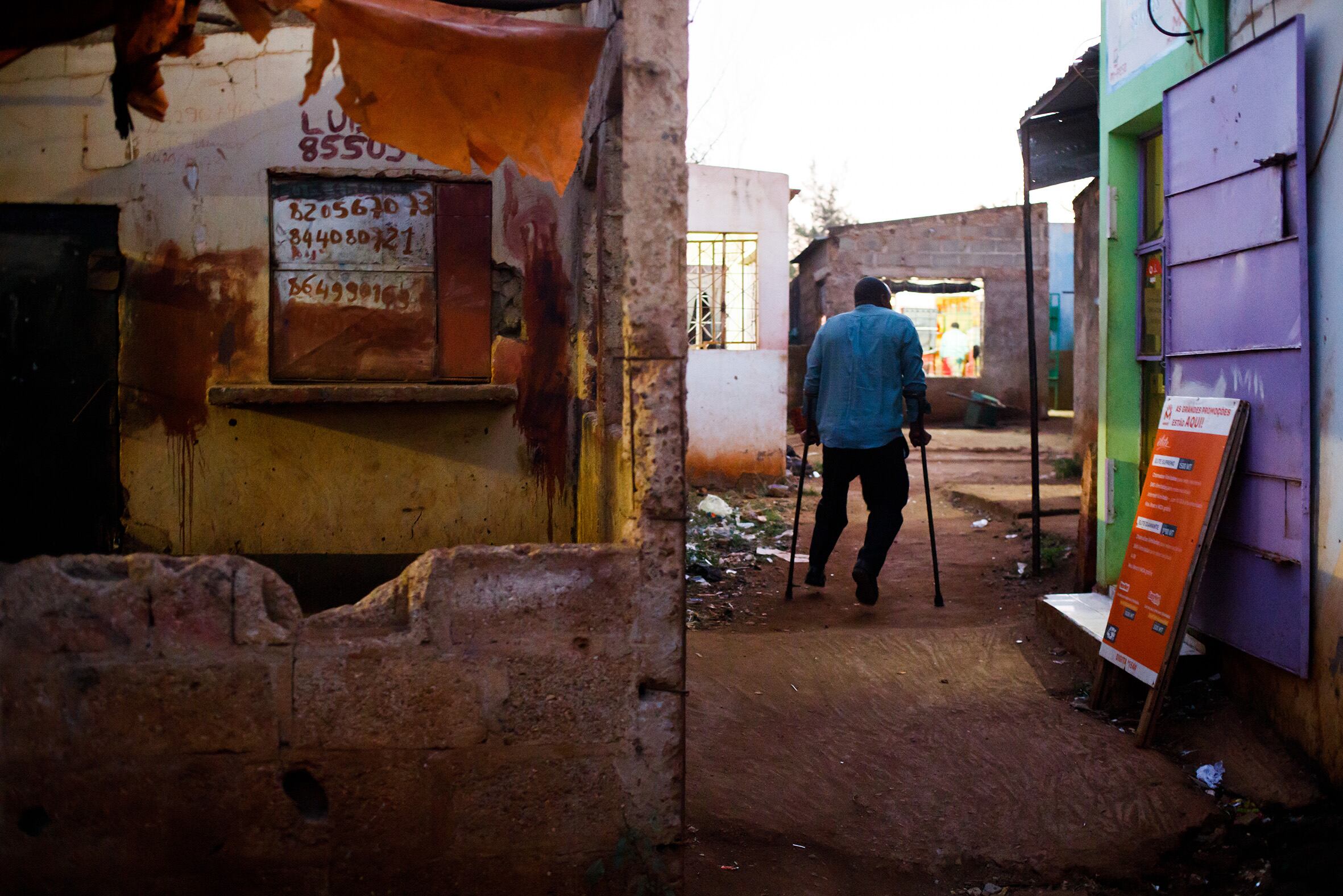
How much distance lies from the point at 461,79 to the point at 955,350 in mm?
19668

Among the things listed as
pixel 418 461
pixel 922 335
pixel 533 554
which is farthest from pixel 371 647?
pixel 922 335

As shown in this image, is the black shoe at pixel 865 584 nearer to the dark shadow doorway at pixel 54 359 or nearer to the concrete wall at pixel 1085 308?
the dark shadow doorway at pixel 54 359

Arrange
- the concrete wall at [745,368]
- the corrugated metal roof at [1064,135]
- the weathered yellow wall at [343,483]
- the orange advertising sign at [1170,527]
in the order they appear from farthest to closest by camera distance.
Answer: the concrete wall at [745,368] < the corrugated metal roof at [1064,135] < the weathered yellow wall at [343,483] < the orange advertising sign at [1170,527]

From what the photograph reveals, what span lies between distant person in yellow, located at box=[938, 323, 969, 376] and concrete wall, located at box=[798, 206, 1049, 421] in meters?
2.75

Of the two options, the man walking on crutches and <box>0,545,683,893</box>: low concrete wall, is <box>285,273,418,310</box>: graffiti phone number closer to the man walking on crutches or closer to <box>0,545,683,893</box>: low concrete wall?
the man walking on crutches

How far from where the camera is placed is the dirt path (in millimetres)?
3256

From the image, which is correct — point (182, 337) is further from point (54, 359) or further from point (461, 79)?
point (461, 79)

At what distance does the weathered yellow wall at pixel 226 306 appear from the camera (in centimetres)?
474

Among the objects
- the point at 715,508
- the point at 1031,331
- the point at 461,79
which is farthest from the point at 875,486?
the point at 461,79

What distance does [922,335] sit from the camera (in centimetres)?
2334

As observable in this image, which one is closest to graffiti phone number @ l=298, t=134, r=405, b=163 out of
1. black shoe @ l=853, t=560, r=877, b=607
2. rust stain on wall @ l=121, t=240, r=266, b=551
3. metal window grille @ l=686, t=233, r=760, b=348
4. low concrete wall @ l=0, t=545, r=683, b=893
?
rust stain on wall @ l=121, t=240, r=266, b=551

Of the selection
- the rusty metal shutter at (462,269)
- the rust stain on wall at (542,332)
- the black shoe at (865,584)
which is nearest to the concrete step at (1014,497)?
the black shoe at (865,584)

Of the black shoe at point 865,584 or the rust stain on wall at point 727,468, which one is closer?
the black shoe at point 865,584

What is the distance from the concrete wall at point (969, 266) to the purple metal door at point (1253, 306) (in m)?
13.4
